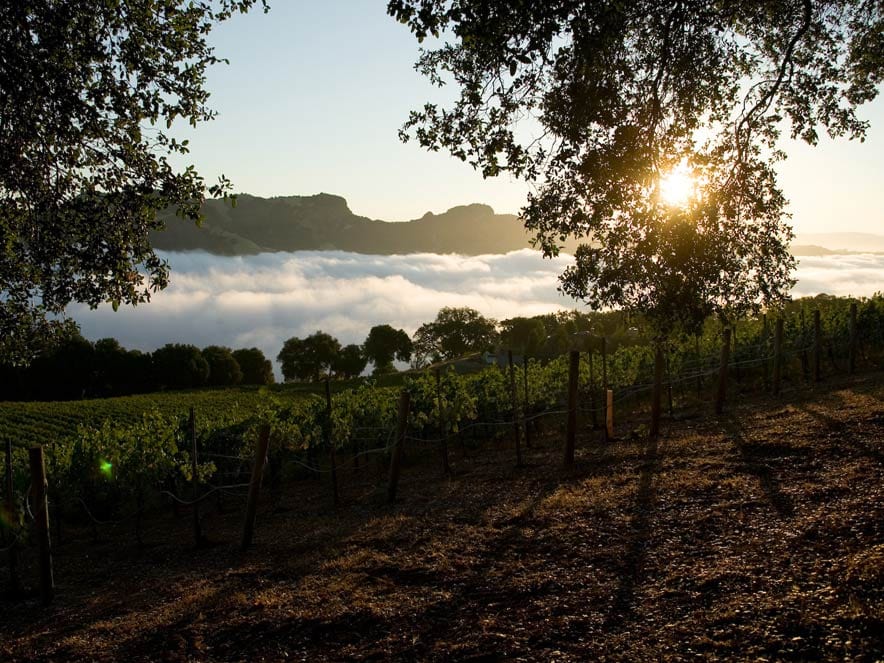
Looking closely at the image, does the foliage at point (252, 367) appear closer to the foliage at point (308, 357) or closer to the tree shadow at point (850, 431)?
the foliage at point (308, 357)

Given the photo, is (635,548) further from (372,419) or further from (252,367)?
(252,367)

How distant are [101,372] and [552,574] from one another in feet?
336

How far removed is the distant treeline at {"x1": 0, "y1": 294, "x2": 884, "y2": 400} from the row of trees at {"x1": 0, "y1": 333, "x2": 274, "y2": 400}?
0.12m

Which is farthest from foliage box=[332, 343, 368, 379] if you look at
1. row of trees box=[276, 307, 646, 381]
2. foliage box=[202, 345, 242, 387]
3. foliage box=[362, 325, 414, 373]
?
foliage box=[202, 345, 242, 387]

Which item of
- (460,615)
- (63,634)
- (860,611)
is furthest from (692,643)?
(63,634)

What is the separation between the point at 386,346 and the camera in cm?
13950

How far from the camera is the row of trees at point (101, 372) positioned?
299 ft

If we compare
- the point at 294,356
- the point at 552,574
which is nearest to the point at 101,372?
the point at 294,356

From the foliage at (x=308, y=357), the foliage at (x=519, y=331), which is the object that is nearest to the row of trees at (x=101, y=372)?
the foliage at (x=308, y=357)

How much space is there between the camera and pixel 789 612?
561 cm

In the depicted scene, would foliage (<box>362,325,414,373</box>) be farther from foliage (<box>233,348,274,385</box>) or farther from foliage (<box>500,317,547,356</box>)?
foliage (<box>233,348,274,385</box>)

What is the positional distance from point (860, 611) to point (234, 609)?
6.43 m

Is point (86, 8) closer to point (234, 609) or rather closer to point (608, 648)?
point (234, 609)

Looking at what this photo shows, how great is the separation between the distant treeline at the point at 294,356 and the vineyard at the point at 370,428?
14295 mm
